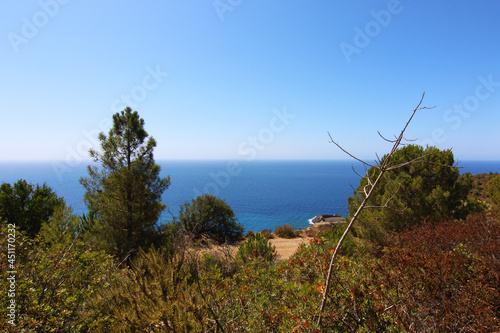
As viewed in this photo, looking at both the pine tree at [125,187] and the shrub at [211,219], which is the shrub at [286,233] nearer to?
the shrub at [211,219]

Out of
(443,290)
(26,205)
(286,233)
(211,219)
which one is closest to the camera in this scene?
(443,290)

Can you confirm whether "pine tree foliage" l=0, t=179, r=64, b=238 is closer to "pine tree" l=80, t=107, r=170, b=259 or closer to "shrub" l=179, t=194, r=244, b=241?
"pine tree" l=80, t=107, r=170, b=259

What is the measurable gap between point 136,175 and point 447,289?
11.1m

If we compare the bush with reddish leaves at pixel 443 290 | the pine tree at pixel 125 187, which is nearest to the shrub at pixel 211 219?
the pine tree at pixel 125 187

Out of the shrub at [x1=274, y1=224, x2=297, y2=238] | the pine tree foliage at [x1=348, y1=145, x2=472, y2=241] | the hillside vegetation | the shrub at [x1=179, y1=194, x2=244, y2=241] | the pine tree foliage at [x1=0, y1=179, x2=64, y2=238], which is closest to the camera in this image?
the hillside vegetation

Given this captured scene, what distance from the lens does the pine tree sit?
1042cm

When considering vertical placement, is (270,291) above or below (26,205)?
above

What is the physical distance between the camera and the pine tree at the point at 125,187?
10422mm

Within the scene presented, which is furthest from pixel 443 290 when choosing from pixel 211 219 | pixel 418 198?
pixel 211 219

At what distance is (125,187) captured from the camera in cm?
1059

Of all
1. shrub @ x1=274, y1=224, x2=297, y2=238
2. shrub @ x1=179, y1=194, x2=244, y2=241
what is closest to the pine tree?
shrub @ x1=179, y1=194, x2=244, y2=241

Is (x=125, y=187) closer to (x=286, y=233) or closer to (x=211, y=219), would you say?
(x=211, y=219)

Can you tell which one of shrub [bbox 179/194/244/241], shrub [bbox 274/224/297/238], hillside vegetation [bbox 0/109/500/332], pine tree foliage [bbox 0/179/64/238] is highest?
hillside vegetation [bbox 0/109/500/332]

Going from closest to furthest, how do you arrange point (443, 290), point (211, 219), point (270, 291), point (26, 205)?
point (443, 290) → point (270, 291) → point (26, 205) → point (211, 219)
